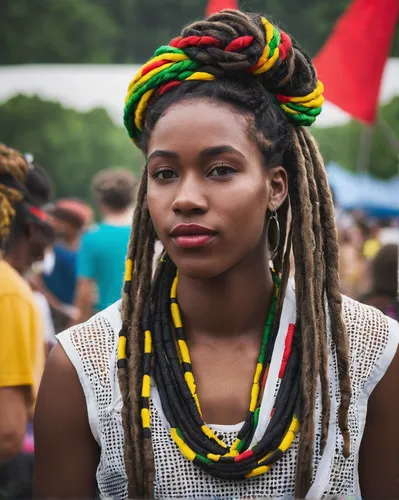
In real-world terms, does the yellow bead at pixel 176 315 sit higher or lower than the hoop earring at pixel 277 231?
lower

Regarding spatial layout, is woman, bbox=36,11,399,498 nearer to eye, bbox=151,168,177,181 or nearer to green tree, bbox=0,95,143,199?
eye, bbox=151,168,177,181

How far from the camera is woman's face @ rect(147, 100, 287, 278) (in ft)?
6.59

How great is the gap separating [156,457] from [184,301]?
42cm

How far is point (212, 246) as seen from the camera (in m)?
2.02

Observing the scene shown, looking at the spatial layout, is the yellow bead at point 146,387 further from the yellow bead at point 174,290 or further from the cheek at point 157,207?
the cheek at point 157,207

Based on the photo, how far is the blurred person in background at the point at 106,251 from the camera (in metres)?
5.51

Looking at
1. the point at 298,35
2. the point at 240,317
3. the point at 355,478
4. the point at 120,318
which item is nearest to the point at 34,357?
the point at 120,318

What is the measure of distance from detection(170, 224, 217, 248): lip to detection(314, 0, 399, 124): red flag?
4.38 m

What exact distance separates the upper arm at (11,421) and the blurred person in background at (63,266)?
356cm

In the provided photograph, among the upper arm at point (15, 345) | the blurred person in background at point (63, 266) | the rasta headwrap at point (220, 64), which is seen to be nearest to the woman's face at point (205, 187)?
the rasta headwrap at point (220, 64)

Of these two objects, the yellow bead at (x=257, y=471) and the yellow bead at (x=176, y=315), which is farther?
the yellow bead at (x=176, y=315)

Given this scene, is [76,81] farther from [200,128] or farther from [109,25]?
[200,128]

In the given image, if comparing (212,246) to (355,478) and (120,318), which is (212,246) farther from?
(355,478)

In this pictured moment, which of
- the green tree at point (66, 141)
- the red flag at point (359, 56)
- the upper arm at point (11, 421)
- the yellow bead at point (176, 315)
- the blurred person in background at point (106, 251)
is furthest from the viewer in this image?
the green tree at point (66, 141)
